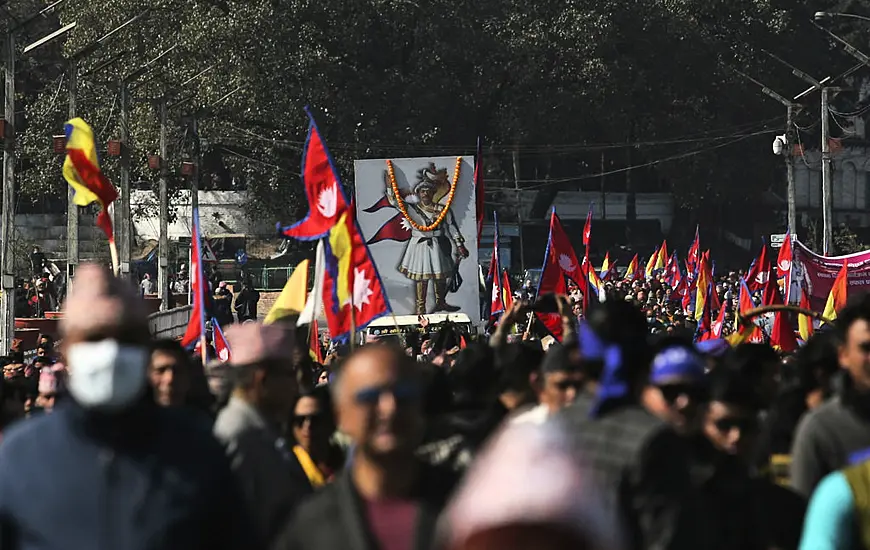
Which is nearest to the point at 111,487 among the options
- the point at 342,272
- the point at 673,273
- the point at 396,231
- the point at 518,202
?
the point at 342,272

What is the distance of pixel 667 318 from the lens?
22750mm

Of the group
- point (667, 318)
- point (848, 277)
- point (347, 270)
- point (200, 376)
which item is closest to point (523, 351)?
point (200, 376)

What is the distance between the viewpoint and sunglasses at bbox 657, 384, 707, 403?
15.2 ft

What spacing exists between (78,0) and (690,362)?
4514 centimetres

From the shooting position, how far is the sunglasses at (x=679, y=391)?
15.2 feet

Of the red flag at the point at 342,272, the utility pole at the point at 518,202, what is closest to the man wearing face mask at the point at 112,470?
the red flag at the point at 342,272

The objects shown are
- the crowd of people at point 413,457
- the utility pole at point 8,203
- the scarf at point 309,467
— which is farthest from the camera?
the utility pole at point 8,203

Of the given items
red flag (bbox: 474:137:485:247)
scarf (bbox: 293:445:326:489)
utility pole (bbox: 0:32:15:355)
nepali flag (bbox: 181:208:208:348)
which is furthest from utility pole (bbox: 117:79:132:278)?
scarf (bbox: 293:445:326:489)

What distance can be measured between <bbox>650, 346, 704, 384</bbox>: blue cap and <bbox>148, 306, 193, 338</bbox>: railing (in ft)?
64.9

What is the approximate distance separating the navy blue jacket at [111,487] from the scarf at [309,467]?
85.5 inches

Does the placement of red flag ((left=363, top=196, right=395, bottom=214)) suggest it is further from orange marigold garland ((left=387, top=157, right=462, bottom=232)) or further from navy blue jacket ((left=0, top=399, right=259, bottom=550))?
navy blue jacket ((left=0, top=399, right=259, bottom=550))

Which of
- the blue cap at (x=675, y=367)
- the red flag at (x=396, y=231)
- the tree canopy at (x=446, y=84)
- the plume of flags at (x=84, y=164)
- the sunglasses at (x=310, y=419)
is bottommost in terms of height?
the sunglasses at (x=310, y=419)

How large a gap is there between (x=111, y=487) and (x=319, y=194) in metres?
7.99

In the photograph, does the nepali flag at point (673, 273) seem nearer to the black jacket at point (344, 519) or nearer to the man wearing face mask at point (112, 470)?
the black jacket at point (344, 519)
